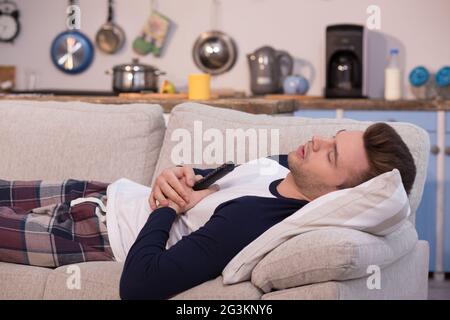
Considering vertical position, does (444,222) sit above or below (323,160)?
below

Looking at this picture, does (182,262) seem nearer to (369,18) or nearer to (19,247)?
(19,247)

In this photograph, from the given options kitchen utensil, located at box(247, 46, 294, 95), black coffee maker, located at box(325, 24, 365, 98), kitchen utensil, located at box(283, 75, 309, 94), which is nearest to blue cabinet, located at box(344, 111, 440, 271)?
black coffee maker, located at box(325, 24, 365, 98)

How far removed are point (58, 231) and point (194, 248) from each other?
565mm

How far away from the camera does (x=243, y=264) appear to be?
1884mm

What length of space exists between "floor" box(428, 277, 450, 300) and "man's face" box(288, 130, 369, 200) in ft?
5.84

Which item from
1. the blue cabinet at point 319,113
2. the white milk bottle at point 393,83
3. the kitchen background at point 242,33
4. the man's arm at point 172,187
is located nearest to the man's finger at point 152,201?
the man's arm at point 172,187

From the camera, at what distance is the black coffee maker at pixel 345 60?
4.38 metres

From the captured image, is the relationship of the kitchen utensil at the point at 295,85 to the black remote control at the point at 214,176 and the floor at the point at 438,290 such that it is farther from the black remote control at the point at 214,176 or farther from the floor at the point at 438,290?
the black remote control at the point at 214,176

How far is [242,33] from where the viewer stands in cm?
473

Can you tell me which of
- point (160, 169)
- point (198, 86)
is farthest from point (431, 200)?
point (160, 169)

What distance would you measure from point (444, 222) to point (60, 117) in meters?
2.15

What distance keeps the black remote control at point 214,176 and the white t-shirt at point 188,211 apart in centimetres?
4
